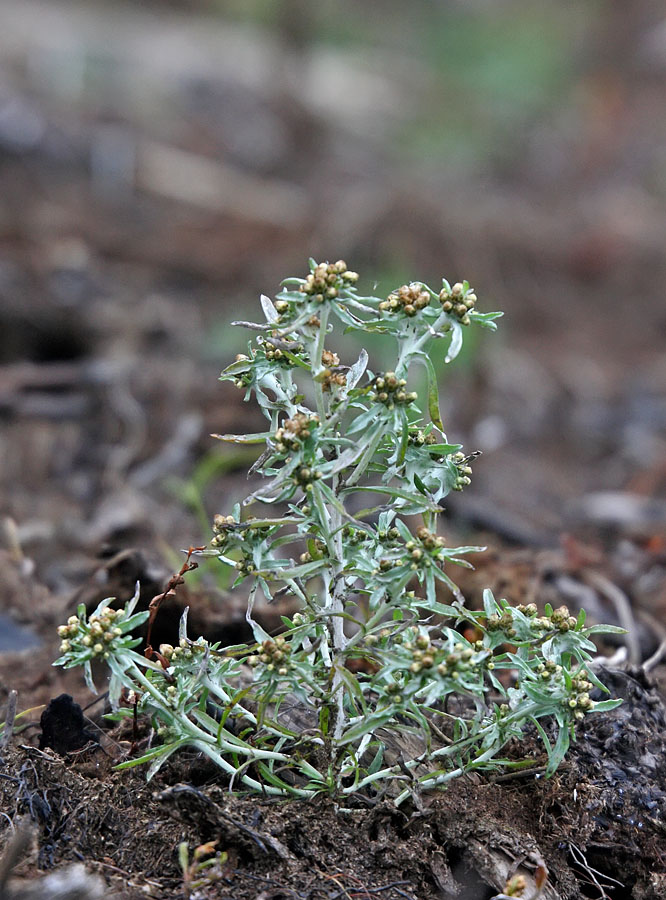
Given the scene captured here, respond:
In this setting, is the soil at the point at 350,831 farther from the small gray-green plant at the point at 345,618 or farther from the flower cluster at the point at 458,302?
the flower cluster at the point at 458,302

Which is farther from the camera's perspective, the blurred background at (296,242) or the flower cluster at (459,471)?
the blurred background at (296,242)

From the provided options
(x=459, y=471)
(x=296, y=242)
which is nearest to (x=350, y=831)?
(x=459, y=471)

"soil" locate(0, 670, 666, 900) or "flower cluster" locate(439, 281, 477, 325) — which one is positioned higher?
"flower cluster" locate(439, 281, 477, 325)

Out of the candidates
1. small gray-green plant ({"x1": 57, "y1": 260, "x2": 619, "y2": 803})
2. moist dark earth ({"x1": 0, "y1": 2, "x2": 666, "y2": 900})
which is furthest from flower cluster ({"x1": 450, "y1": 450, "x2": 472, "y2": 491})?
moist dark earth ({"x1": 0, "y1": 2, "x2": 666, "y2": 900})

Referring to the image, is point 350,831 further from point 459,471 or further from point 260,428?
point 260,428

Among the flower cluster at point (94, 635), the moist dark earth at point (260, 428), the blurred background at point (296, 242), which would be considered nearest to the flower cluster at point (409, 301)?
the flower cluster at point (94, 635)

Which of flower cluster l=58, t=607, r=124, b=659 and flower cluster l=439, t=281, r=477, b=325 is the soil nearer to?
flower cluster l=58, t=607, r=124, b=659
